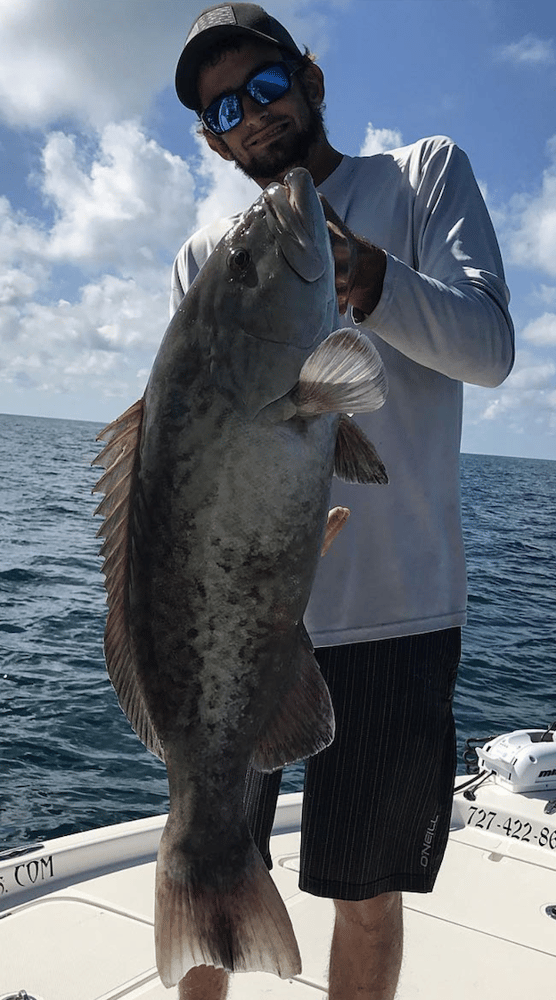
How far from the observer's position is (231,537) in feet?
5.72

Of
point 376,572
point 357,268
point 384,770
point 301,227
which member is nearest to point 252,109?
point 357,268

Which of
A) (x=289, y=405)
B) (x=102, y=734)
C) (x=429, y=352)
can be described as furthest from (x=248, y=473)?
(x=102, y=734)

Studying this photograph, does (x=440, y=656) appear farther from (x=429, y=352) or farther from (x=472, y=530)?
(x=472, y=530)

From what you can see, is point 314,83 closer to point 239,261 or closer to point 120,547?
point 239,261

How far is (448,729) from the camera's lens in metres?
2.77

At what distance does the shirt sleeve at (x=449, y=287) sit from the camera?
196cm

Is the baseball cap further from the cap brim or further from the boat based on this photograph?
the boat

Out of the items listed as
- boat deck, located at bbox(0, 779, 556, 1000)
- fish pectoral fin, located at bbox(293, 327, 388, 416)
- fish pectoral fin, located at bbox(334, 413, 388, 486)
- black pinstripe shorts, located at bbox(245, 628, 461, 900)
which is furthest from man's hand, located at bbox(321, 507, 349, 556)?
boat deck, located at bbox(0, 779, 556, 1000)

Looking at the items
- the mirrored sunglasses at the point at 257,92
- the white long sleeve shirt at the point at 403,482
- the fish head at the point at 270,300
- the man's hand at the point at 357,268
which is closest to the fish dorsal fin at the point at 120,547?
the fish head at the point at 270,300

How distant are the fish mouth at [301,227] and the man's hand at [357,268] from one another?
13 centimetres

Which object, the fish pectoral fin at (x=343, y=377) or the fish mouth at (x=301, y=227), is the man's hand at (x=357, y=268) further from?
the fish pectoral fin at (x=343, y=377)

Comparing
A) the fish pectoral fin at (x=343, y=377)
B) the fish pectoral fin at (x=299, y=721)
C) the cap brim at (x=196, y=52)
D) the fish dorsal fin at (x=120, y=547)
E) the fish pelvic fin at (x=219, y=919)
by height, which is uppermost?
the cap brim at (x=196, y=52)

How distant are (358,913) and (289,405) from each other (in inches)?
73.3

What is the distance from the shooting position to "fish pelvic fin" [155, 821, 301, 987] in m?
1.80
